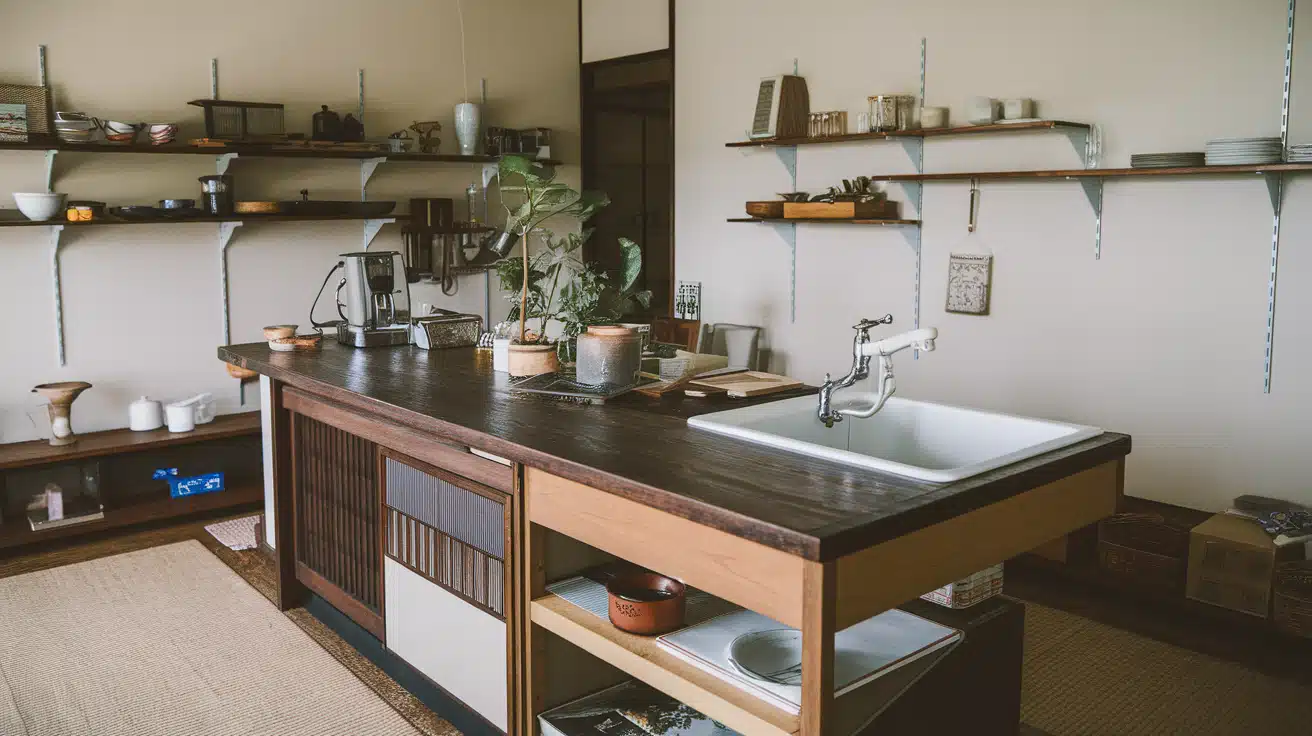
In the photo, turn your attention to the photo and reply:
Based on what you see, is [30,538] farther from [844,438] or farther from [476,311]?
[844,438]

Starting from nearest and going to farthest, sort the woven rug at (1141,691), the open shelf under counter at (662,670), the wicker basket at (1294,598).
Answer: the open shelf under counter at (662,670)
the woven rug at (1141,691)
the wicker basket at (1294,598)

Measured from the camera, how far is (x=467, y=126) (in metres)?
5.86

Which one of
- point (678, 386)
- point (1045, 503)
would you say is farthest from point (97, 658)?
point (1045, 503)

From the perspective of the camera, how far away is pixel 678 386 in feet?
9.20

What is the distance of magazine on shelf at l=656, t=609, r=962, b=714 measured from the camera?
1.88m

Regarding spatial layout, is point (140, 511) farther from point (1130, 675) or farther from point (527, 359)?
point (1130, 675)

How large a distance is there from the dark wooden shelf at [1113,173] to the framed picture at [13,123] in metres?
3.68

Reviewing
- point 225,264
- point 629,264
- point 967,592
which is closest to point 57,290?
point 225,264

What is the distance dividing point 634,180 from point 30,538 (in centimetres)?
407

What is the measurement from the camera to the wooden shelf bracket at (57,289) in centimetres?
466

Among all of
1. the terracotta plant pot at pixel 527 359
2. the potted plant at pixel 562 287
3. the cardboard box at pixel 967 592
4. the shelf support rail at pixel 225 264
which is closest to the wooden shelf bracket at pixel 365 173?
the shelf support rail at pixel 225 264

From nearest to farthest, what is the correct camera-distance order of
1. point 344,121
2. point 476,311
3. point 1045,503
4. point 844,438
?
1. point 1045,503
2. point 844,438
3. point 344,121
4. point 476,311

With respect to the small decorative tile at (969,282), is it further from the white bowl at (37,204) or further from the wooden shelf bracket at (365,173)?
the white bowl at (37,204)

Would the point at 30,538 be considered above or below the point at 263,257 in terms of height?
below
